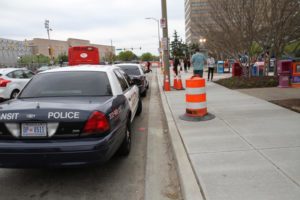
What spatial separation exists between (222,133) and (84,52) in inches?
635

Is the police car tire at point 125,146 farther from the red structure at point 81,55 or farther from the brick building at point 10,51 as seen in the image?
the brick building at point 10,51

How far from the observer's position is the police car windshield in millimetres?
4711

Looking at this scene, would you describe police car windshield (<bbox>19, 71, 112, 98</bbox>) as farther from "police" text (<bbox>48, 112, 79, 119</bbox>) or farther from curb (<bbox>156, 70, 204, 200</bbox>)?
curb (<bbox>156, 70, 204, 200</bbox>)

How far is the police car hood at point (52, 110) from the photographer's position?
12.2 ft

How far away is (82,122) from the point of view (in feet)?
12.3

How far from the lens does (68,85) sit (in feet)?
15.9

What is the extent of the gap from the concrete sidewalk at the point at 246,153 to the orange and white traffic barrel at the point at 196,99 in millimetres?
299

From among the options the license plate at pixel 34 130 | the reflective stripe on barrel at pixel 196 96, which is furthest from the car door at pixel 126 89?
the license plate at pixel 34 130

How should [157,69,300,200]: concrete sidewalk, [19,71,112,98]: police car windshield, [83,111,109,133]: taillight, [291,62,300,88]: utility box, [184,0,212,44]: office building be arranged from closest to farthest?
1. [157,69,300,200]: concrete sidewalk
2. [83,111,109,133]: taillight
3. [19,71,112,98]: police car windshield
4. [291,62,300,88]: utility box
5. [184,0,212,44]: office building

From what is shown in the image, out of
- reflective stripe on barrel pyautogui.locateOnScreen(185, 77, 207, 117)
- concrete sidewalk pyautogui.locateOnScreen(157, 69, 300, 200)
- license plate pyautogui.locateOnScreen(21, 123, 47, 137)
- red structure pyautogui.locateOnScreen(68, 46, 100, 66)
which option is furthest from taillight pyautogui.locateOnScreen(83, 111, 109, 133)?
red structure pyautogui.locateOnScreen(68, 46, 100, 66)

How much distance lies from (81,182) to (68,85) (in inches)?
61.7

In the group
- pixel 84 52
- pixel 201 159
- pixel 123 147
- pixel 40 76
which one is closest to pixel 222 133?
pixel 201 159

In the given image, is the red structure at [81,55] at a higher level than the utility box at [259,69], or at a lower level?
higher

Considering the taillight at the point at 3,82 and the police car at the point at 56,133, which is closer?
the police car at the point at 56,133
